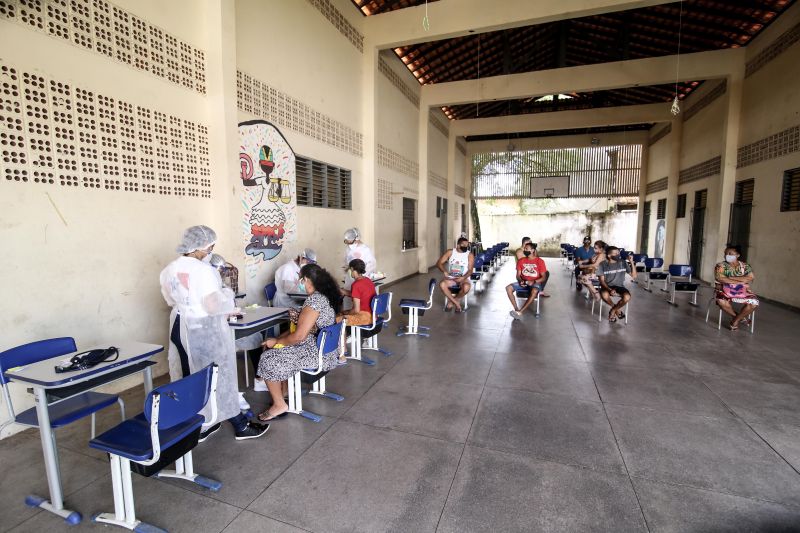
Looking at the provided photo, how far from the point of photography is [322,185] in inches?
268

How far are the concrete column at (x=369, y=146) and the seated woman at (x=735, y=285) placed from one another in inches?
236

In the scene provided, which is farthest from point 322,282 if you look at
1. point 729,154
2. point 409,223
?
point 729,154

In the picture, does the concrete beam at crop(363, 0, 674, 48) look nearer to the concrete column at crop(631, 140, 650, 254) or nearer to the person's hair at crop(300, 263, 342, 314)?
the person's hair at crop(300, 263, 342, 314)

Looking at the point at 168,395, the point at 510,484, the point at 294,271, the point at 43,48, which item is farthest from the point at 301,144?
the point at 510,484

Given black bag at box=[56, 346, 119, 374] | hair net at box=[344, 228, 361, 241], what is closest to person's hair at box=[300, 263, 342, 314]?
black bag at box=[56, 346, 119, 374]

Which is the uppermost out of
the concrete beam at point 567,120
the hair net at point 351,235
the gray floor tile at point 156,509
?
the concrete beam at point 567,120

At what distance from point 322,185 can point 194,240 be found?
4354mm

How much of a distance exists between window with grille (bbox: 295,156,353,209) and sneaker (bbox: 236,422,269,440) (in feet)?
12.9

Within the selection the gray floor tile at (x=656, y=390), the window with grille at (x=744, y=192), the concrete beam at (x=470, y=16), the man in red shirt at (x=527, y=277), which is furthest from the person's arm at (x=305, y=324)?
the window with grille at (x=744, y=192)

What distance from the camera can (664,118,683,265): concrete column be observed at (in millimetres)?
12289

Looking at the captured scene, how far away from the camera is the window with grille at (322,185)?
6.21m

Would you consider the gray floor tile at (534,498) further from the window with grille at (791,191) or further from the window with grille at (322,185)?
the window with grille at (791,191)

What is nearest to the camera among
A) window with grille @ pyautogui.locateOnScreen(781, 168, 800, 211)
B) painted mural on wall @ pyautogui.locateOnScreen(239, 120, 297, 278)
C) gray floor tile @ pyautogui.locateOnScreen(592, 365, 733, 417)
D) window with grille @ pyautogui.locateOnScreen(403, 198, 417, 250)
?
gray floor tile @ pyautogui.locateOnScreen(592, 365, 733, 417)

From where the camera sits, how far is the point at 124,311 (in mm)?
3553
